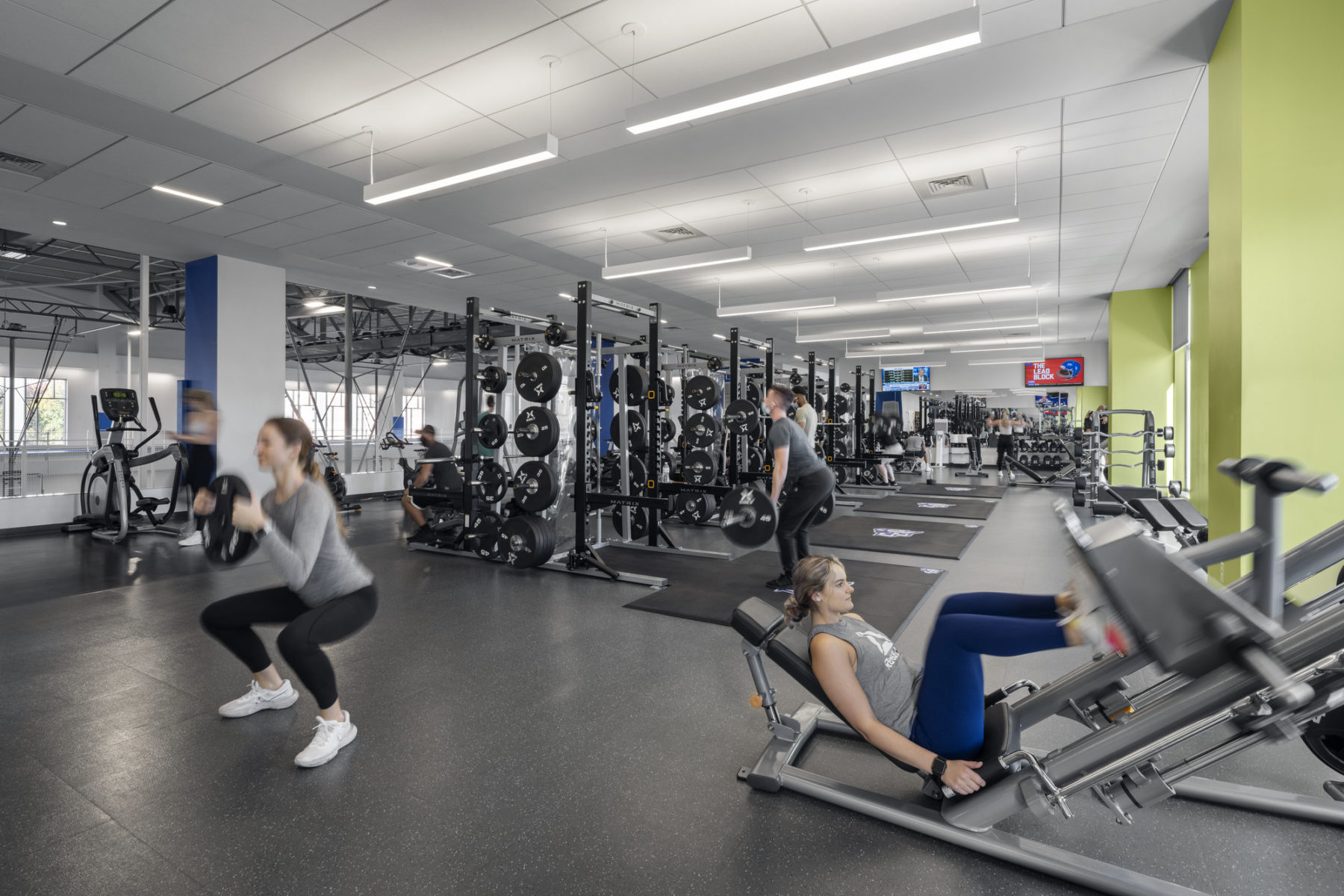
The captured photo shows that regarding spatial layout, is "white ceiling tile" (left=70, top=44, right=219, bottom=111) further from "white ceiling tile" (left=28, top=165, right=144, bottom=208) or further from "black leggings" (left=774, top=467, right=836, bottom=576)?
"black leggings" (left=774, top=467, right=836, bottom=576)

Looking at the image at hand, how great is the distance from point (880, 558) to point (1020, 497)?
5955mm

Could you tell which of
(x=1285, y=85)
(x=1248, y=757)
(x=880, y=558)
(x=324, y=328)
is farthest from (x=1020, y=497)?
(x=324, y=328)

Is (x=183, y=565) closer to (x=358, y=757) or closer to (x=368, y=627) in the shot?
(x=368, y=627)

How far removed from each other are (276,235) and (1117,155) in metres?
7.17

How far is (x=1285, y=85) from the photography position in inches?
126

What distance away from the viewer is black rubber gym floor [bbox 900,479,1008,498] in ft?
35.4

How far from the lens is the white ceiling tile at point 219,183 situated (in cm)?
492

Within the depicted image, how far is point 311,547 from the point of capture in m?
2.30

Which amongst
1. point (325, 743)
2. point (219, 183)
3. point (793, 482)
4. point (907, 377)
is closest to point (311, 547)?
point (325, 743)

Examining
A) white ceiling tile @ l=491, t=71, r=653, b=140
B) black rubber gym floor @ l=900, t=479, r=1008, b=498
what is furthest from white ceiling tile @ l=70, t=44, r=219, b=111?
black rubber gym floor @ l=900, t=479, r=1008, b=498

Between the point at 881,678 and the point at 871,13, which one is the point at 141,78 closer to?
the point at 871,13

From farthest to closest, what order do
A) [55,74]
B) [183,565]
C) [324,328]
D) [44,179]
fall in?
1. [324,328]
2. [183,565]
3. [44,179]
4. [55,74]

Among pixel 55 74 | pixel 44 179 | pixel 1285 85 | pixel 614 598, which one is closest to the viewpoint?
pixel 1285 85

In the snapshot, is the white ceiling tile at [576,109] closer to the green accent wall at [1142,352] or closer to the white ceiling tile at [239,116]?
the white ceiling tile at [239,116]
